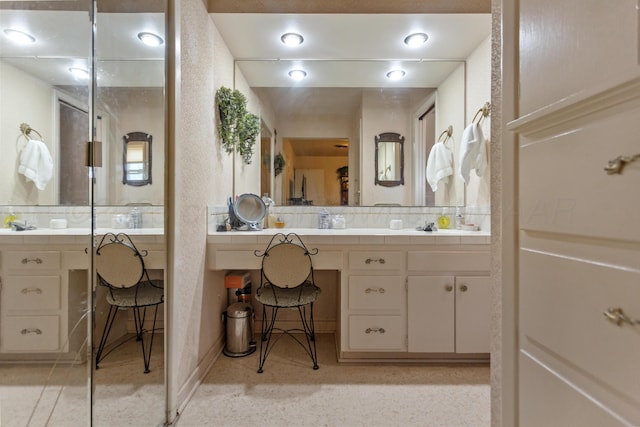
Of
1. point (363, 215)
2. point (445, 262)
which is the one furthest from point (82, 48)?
point (445, 262)

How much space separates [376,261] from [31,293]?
1580 millimetres

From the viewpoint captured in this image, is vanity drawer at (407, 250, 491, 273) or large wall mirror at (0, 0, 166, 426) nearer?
large wall mirror at (0, 0, 166, 426)

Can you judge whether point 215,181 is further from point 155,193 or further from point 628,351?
point 628,351

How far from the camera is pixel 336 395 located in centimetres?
157

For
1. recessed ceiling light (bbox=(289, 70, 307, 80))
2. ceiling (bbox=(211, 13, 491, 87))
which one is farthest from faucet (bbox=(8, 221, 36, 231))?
recessed ceiling light (bbox=(289, 70, 307, 80))

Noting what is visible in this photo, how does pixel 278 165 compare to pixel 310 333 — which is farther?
pixel 278 165

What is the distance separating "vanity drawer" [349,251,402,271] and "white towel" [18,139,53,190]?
1.49 meters

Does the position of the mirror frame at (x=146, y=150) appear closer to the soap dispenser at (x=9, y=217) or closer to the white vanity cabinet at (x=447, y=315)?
the soap dispenser at (x=9, y=217)

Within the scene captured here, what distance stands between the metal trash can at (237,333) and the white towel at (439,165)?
5.90ft

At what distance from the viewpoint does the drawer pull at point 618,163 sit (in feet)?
1.59

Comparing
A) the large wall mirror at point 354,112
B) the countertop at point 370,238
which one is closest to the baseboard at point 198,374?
the countertop at point 370,238

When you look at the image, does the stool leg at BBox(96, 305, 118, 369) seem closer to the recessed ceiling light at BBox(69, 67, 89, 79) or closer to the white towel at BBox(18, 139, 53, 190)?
the white towel at BBox(18, 139, 53, 190)

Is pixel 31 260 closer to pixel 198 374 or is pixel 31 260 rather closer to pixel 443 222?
pixel 198 374

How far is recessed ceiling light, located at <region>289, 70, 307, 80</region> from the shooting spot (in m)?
2.37
